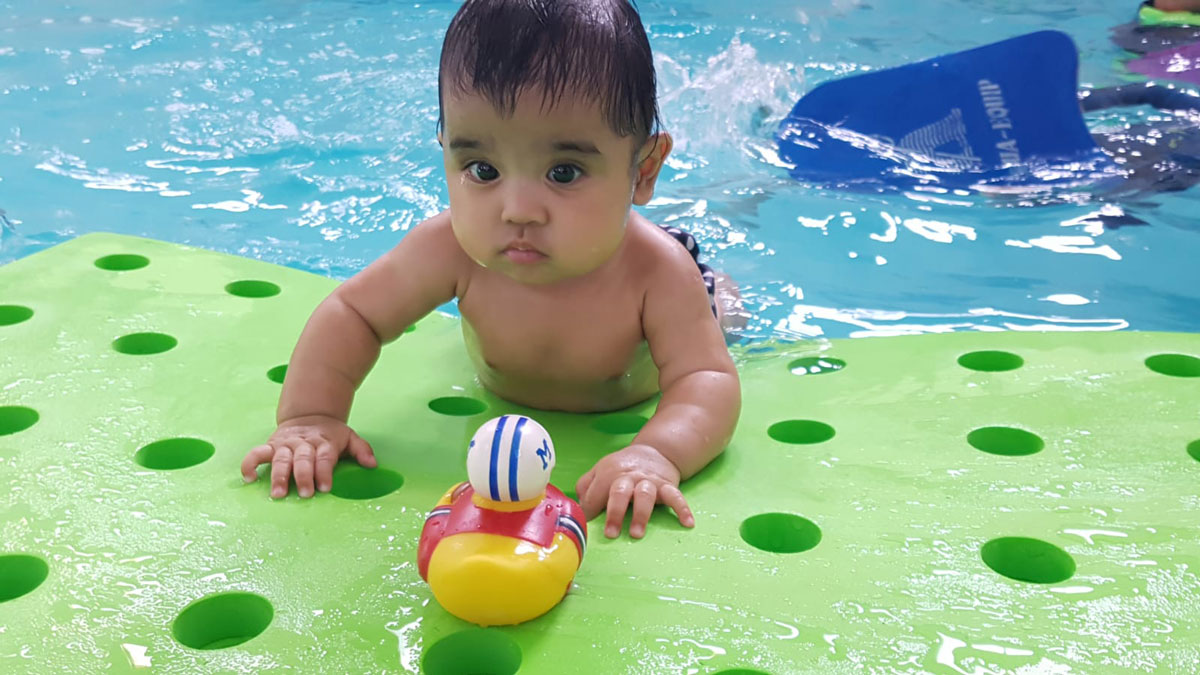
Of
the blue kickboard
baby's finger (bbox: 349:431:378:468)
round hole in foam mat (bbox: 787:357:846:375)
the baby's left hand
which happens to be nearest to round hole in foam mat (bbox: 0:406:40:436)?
baby's finger (bbox: 349:431:378:468)

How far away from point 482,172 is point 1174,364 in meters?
1.18

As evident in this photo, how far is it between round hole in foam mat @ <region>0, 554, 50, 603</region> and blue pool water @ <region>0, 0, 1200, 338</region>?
157 cm

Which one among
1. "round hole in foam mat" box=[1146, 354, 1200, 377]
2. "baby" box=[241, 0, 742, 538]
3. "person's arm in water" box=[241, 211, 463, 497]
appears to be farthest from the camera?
"round hole in foam mat" box=[1146, 354, 1200, 377]

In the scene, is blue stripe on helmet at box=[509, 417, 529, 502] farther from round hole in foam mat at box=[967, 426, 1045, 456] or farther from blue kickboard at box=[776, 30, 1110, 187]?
blue kickboard at box=[776, 30, 1110, 187]

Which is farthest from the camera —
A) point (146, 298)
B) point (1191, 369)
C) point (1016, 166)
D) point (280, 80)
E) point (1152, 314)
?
point (280, 80)

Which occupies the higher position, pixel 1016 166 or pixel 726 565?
pixel 1016 166

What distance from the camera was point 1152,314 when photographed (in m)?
2.64

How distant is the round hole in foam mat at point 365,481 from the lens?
5.04ft

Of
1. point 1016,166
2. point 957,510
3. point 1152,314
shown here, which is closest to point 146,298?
point 957,510

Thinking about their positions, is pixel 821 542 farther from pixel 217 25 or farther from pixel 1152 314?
pixel 217 25

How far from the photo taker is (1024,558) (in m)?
1.34

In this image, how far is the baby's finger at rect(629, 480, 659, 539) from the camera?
137 cm

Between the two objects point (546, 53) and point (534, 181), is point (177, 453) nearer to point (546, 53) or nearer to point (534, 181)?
point (534, 181)

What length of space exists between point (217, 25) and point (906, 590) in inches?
184
